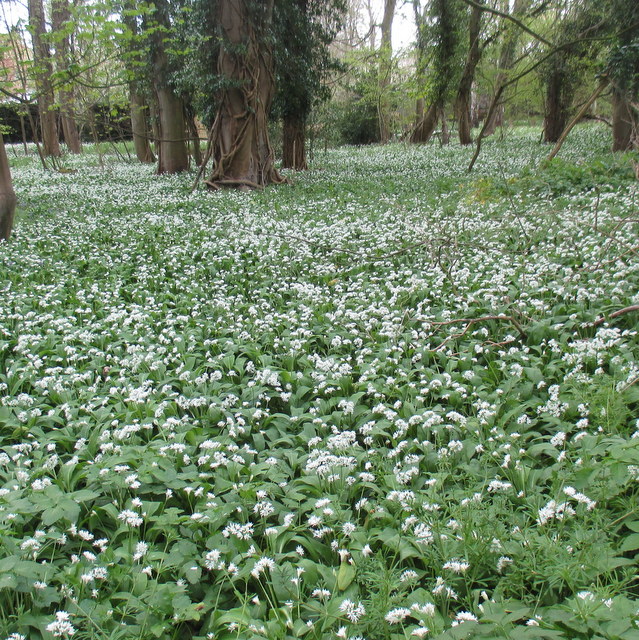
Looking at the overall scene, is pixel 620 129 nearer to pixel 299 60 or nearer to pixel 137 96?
pixel 299 60

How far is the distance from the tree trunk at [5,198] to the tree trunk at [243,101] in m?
5.06

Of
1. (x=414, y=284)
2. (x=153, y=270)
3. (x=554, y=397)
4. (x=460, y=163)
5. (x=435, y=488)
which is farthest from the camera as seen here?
(x=460, y=163)

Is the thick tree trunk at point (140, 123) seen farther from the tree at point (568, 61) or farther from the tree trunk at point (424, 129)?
the tree at point (568, 61)

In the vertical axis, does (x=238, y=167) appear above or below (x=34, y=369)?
above

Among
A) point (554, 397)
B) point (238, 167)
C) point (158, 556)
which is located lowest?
point (158, 556)

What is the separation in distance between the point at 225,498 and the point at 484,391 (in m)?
1.69

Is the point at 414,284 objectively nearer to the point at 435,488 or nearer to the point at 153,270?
the point at 435,488

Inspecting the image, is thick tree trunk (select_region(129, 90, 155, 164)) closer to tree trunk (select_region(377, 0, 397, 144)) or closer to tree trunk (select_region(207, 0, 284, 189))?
tree trunk (select_region(207, 0, 284, 189))

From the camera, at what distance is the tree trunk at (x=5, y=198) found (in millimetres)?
7348

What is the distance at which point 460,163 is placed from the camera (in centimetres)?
1452

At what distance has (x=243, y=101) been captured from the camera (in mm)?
11547

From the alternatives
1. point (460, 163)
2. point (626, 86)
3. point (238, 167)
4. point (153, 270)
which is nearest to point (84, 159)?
point (238, 167)

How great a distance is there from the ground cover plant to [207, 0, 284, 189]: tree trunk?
258 inches

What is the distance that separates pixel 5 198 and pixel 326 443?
7.27 metres
